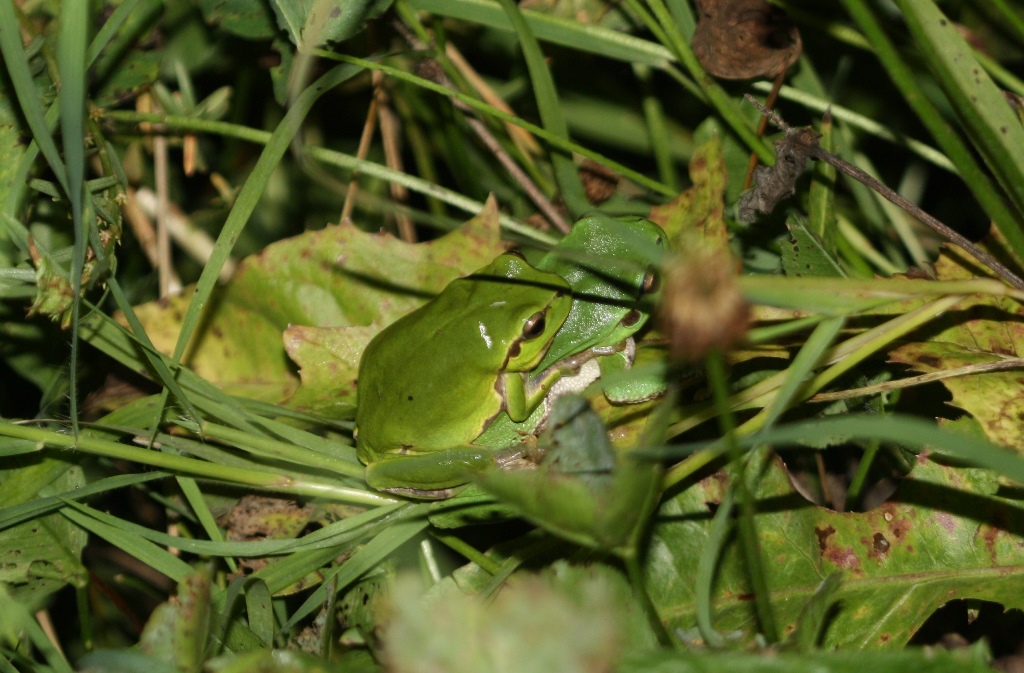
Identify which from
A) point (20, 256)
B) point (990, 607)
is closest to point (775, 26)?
point (990, 607)

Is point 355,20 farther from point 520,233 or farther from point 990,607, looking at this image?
point 990,607

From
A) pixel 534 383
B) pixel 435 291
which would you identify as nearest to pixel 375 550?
pixel 534 383

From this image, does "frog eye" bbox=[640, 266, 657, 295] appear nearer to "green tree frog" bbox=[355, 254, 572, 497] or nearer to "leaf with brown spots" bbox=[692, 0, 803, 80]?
"green tree frog" bbox=[355, 254, 572, 497]

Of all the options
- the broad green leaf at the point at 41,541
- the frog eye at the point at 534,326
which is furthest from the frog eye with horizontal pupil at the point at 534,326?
the broad green leaf at the point at 41,541

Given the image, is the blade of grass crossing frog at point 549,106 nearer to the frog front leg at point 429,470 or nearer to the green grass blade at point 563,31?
the green grass blade at point 563,31

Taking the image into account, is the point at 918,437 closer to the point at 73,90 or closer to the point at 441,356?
the point at 441,356

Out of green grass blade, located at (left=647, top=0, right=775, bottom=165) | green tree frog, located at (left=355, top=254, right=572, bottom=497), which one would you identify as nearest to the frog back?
green tree frog, located at (left=355, top=254, right=572, bottom=497)
